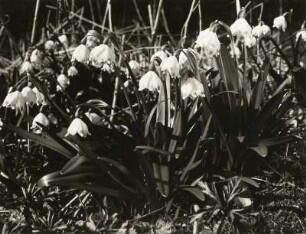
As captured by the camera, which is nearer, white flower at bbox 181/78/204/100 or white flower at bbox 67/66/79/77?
white flower at bbox 181/78/204/100

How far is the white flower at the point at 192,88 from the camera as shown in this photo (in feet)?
7.59

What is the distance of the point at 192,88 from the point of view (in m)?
2.31

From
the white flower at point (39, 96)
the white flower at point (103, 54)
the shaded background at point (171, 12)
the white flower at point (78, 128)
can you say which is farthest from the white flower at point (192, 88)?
the shaded background at point (171, 12)

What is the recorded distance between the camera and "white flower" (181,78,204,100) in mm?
2314

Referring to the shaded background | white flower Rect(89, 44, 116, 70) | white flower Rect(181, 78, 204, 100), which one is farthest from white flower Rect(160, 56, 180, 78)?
the shaded background

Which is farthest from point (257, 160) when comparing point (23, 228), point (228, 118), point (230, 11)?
point (230, 11)

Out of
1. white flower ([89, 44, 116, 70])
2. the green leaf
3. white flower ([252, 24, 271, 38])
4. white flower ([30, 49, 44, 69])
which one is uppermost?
white flower ([89, 44, 116, 70])

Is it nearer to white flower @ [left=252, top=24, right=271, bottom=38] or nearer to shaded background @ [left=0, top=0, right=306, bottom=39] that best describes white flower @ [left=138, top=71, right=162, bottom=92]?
white flower @ [left=252, top=24, right=271, bottom=38]

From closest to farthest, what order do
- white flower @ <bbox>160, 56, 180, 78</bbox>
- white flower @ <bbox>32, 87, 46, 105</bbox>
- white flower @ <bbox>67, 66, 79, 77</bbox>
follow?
white flower @ <bbox>160, 56, 180, 78</bbox> → white flower @ <bbox>32, 87, 46, 105</bbox> → white flower @ <bbox>67, 66, 79, 77</bbox>

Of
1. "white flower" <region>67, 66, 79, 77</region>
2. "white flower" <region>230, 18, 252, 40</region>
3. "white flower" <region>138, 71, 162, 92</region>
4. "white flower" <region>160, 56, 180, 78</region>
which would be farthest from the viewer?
"white flower" <region>67, 66, 79, 77</region>

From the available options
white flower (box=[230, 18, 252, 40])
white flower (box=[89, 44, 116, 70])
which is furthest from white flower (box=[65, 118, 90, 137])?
white flower (box=[230, 18, 252, 40])

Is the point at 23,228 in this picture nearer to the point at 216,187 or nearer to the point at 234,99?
the point at 216,187

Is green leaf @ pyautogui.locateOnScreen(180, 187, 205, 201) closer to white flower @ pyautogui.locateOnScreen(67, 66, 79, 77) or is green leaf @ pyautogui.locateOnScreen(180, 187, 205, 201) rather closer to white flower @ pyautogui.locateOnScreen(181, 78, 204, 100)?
white flower @ pyautogui.locateOnScreen(181, 78, 204, 100)

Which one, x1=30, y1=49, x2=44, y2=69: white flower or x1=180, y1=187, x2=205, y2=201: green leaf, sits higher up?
x1=30, y1=49, x2=44, y2=69: white flower
